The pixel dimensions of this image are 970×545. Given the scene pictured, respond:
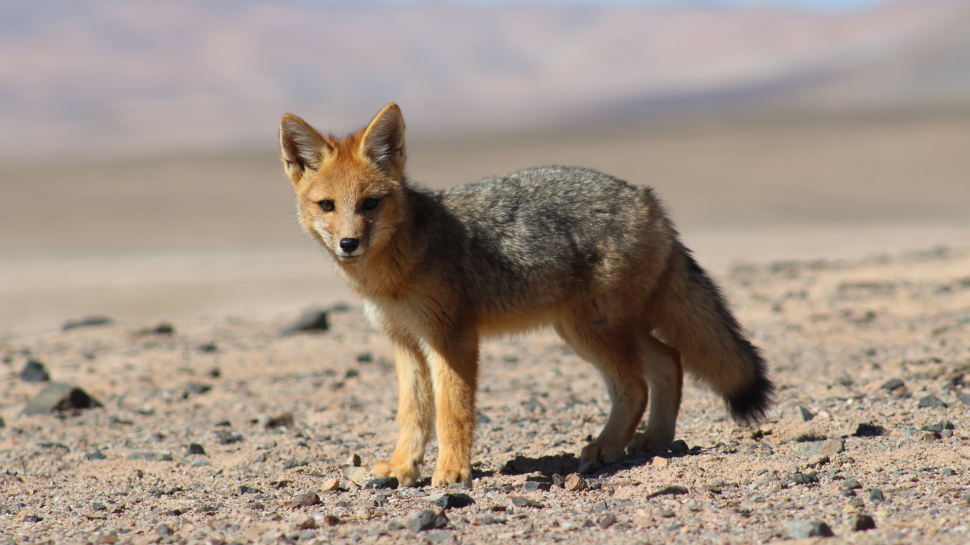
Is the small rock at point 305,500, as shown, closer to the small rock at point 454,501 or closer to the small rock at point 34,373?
the small rock at point 454,501

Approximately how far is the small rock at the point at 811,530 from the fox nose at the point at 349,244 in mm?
2763

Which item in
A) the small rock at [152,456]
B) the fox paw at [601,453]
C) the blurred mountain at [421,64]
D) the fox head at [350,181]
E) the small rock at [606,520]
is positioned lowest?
the small rock at [152,456]

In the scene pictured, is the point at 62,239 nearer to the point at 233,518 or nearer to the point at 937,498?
the point at 233,518

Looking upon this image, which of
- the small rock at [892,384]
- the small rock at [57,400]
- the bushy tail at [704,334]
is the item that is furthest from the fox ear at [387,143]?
the small rock at [892,384]

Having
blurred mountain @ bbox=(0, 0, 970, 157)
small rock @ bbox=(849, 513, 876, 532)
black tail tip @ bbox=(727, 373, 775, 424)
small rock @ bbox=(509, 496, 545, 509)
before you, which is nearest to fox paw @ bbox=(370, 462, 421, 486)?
small rock @ bbox=(509, 496, 545, 509)

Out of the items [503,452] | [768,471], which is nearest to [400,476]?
[503,452]

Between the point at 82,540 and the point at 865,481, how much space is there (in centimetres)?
405

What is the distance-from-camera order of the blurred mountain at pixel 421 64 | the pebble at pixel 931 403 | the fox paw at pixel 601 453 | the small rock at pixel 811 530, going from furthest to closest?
the blurred mountain at pixel 421 64 < the pebble at pixel 931 403 < the fox paw at pixel 601 453 < the small rock at pixel 811 530

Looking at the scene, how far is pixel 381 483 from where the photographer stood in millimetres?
5520

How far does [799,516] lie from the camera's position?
4.38 m

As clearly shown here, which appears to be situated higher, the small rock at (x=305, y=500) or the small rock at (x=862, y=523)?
the small rock at (x=862, y=523)

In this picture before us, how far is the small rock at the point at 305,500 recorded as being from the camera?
5.06 m

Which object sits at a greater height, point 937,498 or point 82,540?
point 937,498

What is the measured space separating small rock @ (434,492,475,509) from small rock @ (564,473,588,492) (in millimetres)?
586
